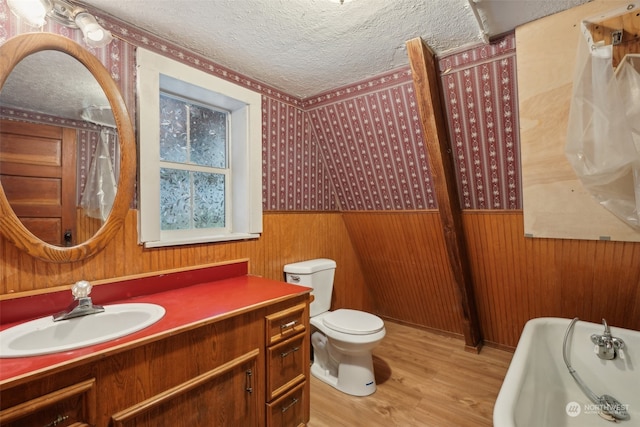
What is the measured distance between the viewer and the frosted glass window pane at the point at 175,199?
1.74m

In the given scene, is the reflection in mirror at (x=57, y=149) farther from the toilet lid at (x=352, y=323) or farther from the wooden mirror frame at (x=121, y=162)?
the toilet lid at (x=352, y=323)

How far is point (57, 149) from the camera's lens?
1.26 m

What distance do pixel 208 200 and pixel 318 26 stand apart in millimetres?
1237

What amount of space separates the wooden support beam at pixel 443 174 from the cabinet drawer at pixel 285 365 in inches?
49.6

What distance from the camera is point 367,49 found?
167 cm

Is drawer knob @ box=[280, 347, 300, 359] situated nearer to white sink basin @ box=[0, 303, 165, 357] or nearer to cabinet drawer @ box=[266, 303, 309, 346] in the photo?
cabinet drawer @ box=[266, 303, 309, 346]

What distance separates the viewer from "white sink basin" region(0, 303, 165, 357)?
Result: 92 cm

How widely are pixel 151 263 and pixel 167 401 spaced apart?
72 cm

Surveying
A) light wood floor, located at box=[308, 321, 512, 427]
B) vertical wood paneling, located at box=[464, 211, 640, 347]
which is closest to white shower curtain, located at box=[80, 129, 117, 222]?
light wood floor, located at box=[308, 321, 512, 427]

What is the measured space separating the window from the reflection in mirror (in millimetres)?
160

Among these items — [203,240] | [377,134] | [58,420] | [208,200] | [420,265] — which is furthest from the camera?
[420,265]

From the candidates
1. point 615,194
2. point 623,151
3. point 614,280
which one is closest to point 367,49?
point 623,151

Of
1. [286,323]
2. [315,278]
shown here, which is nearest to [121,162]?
[286,323]

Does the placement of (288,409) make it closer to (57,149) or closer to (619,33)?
(57,149)
